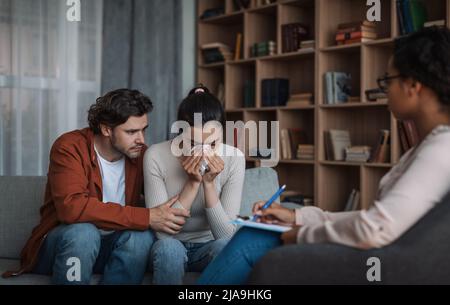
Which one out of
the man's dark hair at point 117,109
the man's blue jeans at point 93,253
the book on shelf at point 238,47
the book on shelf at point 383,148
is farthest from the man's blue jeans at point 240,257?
the book on shelf at point 238,47

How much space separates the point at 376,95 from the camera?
3.52 m

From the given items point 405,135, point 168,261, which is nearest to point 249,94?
point 405,135

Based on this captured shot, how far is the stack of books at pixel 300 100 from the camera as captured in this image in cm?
391

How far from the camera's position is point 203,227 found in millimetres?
2129

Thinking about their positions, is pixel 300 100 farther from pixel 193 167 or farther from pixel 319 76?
pixel 193 167

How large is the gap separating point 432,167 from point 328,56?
264 centimetres

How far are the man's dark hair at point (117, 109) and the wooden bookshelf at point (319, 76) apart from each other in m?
1.64

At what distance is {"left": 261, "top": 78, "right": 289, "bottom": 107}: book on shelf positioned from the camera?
4.15 metres

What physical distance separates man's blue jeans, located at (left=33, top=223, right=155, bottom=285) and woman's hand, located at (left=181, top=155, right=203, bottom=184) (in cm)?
24

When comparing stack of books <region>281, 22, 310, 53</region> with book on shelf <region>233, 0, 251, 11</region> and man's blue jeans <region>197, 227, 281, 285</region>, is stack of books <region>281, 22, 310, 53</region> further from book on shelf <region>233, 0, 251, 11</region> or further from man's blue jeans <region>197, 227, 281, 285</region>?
man's blue jeans <region>197, 227, 281, 285</region>

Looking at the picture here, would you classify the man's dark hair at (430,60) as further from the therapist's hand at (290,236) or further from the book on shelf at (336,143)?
the book on shelf at (336,143)

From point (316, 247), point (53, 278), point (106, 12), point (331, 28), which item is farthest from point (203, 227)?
point (106, 12)

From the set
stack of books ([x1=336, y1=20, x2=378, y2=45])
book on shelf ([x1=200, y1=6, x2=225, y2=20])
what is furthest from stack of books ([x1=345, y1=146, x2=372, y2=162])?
book on shelf ([x1=200, y1=6, x2=225, y2=20])
